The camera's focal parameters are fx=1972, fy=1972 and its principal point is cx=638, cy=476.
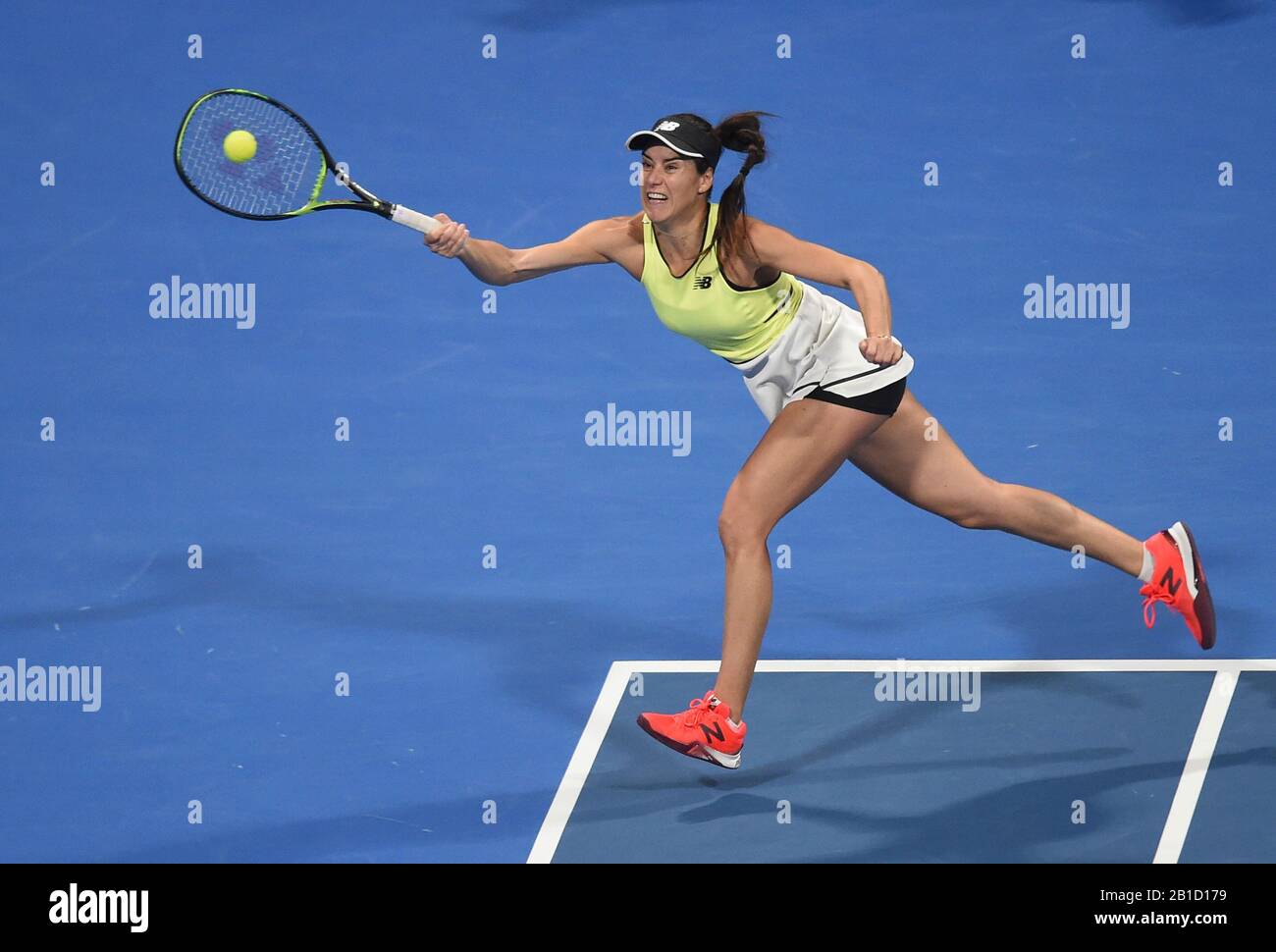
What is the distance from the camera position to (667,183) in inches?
235

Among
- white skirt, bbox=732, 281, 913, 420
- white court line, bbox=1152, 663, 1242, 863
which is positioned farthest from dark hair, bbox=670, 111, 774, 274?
white court line, bbox=1152, 663, 1242, 863

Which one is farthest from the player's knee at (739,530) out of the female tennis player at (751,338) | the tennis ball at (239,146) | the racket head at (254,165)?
the tennis ball at (239,146)

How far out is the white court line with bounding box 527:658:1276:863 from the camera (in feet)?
20.1

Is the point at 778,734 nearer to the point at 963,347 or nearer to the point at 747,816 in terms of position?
the point at 747,816

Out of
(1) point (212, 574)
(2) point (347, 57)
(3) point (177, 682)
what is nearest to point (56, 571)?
(1) point (212, 574)

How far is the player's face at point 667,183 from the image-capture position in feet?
19.5

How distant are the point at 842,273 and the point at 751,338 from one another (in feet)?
1.44

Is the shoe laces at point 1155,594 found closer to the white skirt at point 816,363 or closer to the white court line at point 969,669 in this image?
the white court line at point 969,669

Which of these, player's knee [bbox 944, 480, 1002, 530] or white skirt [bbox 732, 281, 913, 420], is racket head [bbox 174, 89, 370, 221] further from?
player's knee [bbox 944, 480, 1002, 530]

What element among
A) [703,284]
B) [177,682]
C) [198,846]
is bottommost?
[198,846]

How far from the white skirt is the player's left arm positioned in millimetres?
256

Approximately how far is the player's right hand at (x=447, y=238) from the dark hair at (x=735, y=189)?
0.74 m

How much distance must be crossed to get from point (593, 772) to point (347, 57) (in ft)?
18.3

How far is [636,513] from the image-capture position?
815 cm
